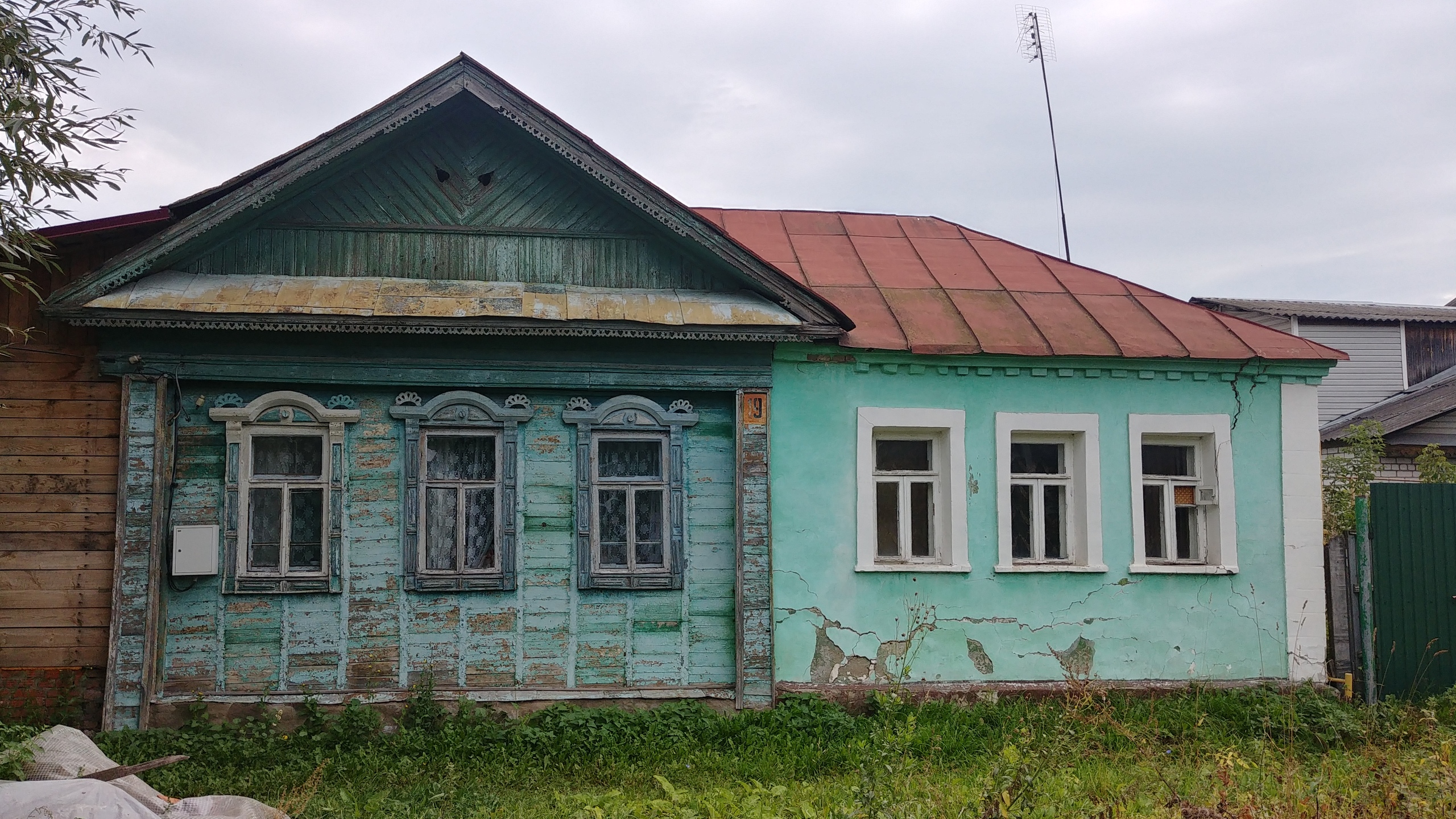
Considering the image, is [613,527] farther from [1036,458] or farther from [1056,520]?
[1056,520]

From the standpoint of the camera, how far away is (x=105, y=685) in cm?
708

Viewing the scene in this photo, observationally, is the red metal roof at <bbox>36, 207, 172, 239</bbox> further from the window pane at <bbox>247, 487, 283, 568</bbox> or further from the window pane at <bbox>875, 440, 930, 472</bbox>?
the window pane at <bbox>875, 440, 930, 472</bbox>

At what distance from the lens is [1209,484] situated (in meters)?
8.77

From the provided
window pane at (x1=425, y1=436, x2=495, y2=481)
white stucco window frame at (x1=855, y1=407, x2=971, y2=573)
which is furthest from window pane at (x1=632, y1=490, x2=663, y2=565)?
white stucco window frame at (x1=855, y1=407, x2=971, y2=573)

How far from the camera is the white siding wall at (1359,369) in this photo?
61.9 ft

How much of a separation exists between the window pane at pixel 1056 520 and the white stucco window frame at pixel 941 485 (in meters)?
0.90

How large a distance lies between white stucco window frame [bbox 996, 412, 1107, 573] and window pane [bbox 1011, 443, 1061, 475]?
0.36 ft

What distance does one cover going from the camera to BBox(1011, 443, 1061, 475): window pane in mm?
8719

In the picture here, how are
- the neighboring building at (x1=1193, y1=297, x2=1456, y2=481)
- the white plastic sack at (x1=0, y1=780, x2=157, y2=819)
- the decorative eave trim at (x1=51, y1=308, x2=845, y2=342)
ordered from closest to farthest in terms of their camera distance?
the white plastic sack at (x1=0, y1=780, x2=157, y2=819) → the decorative eave trim at (x1=51, y1=308, x2=845, y2=342) → the neighboring building at (x1=1193, y1=297, x2=1456, y2=481)

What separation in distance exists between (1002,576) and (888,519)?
3.48 feet

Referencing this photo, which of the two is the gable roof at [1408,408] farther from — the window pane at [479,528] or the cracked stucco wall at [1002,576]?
the window pane at [479,528]

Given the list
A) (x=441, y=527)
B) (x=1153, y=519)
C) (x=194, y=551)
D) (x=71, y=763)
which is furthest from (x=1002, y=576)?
(x=71, y=763)

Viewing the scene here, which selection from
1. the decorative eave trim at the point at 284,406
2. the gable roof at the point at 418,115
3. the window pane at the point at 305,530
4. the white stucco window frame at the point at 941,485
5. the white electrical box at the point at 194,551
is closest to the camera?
the gable roof at the point at 418,115

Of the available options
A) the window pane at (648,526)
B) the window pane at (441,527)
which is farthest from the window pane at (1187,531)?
the window pane at (441,527)
